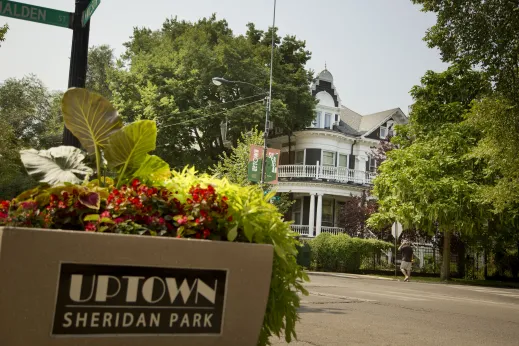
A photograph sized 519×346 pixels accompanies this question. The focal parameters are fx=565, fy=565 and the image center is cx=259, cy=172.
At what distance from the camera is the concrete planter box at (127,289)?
81.2 inches

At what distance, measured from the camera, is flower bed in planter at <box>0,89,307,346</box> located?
2096mm

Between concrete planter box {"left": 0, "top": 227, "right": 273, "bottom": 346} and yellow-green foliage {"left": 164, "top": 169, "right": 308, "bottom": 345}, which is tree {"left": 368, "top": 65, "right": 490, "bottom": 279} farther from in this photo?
concrete planter box {"left": 0, "top": 227, "right": 273, "bottom": 346}

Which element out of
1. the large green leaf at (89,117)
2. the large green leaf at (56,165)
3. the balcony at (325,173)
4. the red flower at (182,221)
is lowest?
the red flower at (182,221)

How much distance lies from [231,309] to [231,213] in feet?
1.45

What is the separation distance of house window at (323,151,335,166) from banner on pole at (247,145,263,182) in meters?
13.6

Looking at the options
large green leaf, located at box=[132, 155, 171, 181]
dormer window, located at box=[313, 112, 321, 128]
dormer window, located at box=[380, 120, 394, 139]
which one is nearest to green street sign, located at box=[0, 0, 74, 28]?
large green leaf, located at box=[132, 155, 171, 181]

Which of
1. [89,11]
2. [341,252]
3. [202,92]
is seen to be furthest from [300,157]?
[89,11]

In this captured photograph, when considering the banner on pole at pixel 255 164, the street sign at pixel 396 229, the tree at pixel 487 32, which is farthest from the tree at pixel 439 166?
the banner on pole at pixel 255 164

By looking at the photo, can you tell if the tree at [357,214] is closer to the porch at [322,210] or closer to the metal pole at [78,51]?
the porch at [322,210]

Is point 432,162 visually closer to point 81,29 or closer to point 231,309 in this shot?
point 81,29

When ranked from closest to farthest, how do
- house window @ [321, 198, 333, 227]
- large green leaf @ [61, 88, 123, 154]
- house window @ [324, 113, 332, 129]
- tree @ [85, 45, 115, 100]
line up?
large green leaf @ [61, 88, 123, 154] < house window @ [321, 198, 333, 227] < house window @ [324, 113, 332, 129] < tree @ [85, 45, 115, 100]

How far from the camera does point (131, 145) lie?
9.20ft

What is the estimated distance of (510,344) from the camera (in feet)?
21.2

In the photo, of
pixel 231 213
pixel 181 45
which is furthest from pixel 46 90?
pixel 231 213
